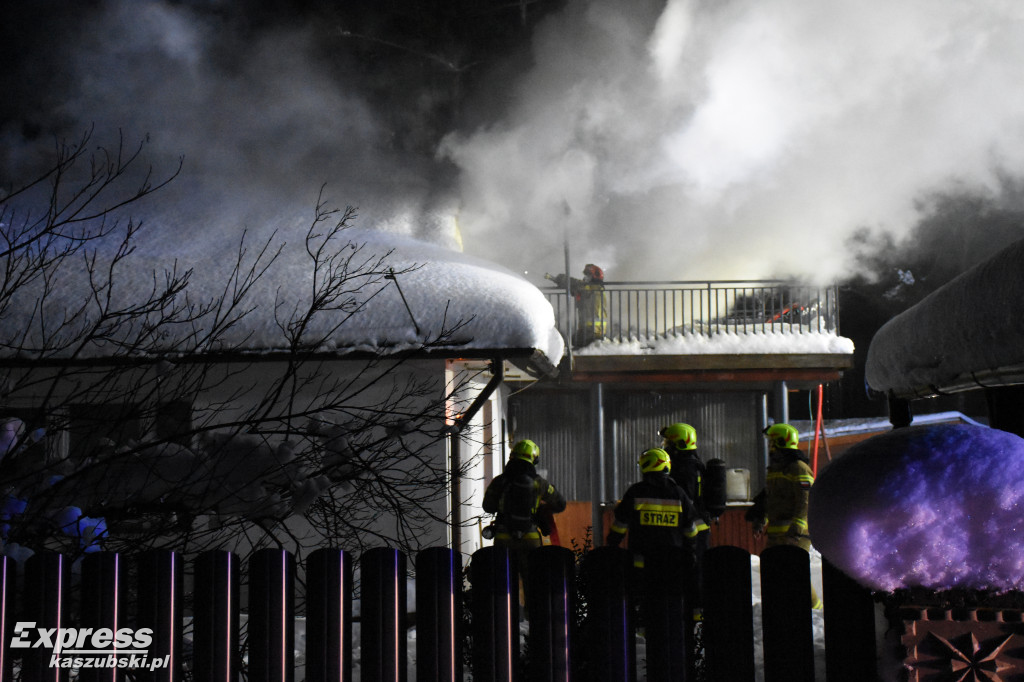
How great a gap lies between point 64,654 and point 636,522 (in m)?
3.88

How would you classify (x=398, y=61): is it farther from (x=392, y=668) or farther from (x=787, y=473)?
(x=392, y=668)

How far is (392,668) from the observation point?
3234mm

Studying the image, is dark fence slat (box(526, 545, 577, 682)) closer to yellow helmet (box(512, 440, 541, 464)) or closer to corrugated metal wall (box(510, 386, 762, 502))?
yellow helmet (box(512, 440, 541, 464))

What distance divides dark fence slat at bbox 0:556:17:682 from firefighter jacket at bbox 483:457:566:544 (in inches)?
151

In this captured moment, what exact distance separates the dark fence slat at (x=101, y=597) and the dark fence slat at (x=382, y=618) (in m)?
1.07

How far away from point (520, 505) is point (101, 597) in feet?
12.6

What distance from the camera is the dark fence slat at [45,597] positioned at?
11.0 ft

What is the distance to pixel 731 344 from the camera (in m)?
11.0

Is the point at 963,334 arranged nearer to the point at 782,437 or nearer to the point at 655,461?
the point at 655,461

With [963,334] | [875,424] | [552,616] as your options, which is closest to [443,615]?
[552,616]

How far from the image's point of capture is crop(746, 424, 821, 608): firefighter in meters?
7.00

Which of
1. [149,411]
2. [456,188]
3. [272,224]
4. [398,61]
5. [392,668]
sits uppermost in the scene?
[398,61]

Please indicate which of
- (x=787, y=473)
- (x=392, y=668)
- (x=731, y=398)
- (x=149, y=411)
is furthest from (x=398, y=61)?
(x=392, y=668)

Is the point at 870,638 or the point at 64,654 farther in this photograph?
the point at 64,654
